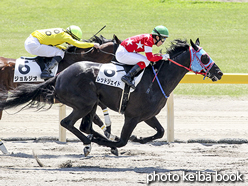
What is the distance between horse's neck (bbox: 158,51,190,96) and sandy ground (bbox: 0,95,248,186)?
1101 mm

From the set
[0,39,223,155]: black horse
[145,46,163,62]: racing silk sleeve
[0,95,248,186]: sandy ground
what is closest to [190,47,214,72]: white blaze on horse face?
[0,39,223,155]: black horse

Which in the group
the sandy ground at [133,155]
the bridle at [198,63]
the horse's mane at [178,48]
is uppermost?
the horse's mane at [178,48]

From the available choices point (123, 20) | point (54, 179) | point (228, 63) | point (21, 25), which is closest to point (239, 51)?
point (228, 63)

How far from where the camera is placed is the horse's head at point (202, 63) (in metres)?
5.69

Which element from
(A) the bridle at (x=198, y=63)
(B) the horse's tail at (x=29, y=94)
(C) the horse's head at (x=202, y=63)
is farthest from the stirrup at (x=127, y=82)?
(B) the horse's tail at (x=29, y=94)

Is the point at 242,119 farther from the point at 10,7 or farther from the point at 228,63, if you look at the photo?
the point at 10,7

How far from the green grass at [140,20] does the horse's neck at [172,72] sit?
916 centimetres

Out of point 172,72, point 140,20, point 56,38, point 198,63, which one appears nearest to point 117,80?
point 172,72

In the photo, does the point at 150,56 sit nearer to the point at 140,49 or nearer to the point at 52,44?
the point at 140,49

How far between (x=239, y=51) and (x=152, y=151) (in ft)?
41.8

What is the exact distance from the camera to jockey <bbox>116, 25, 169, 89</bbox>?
5660 mm

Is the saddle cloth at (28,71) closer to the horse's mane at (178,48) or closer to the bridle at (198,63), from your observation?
the horse's mane at (178,48)

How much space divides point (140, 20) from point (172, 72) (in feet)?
59.9

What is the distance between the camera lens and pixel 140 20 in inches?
931
